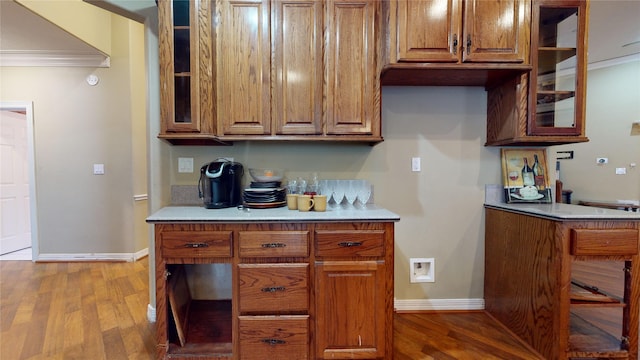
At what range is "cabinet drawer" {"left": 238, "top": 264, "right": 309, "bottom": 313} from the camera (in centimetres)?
153

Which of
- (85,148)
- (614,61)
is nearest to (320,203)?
(85,148)

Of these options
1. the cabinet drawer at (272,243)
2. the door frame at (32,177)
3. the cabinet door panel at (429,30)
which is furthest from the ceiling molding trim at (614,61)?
the door frame at (32,177)

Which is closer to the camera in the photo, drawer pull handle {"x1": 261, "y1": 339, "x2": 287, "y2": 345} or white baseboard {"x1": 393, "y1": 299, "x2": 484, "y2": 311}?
drawer pull handle {"x1": 261, "y1": 339, "x2": 287, "y2": 345}

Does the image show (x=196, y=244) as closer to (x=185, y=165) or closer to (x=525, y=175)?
(x=185, y=165)

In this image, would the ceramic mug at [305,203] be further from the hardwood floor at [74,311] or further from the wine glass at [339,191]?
the hardwood floor at [74,311]

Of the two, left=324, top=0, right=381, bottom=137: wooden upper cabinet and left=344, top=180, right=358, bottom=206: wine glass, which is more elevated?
left=324, top=0, right=381, bottom=137: wooden upper cabinet

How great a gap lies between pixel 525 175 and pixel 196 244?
2327mm

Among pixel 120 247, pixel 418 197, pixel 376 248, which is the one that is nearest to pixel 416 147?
pixel 418 197

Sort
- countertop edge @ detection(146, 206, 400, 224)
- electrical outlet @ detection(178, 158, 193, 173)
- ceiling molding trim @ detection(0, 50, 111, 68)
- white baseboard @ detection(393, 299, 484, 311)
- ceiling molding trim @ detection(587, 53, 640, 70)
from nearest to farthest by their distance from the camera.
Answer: countertop edge @ detection(146, 206, 400, 224) → electrical outlet @ detection(178, 158, 193, 173) → white baseboard @ detection(393, 299, 484, 311) → ceiling molding trim @ detection(0, 50, 111, 68) → ceiling molding trim @ detection(587, 53, 640, 70)

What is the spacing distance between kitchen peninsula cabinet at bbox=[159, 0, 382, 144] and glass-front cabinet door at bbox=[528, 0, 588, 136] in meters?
1.03

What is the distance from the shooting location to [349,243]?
1536 millimetres

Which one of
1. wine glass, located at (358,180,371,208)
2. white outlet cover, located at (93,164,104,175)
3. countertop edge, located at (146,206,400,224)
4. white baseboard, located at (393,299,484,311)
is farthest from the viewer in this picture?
white outlet cover, located at (93,164,104,175)

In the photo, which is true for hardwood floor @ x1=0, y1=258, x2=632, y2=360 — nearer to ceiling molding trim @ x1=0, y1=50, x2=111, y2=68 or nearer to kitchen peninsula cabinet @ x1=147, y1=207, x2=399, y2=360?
kitchen peninsula cabinet @ x1=147, y1=207, x2=399, y2=360

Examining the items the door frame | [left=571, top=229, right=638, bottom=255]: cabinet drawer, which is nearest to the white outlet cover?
the door frame
